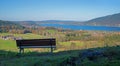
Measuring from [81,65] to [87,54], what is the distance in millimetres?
1239

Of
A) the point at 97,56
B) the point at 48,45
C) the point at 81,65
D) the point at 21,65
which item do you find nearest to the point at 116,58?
the point at 97,56

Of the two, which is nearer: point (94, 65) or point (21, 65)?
point (94, 65)

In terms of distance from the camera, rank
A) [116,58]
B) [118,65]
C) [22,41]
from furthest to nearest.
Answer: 1. [22,41]
2. [116,58]
3. [118,65]

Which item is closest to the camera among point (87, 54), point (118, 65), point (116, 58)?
point (118, 65)

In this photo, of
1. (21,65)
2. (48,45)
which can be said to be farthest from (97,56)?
(48,45)

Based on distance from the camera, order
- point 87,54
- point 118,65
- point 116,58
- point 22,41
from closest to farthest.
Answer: point 118,65 < point 116,58 < point 87,54 < point 22,41

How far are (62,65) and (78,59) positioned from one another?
1.67ft

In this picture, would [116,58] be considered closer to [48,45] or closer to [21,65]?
[21,65]

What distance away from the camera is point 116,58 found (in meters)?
7.43

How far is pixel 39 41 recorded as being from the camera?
14.2 metres

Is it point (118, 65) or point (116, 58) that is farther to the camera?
point (116, 58)

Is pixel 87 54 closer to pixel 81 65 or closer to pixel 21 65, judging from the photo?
pixel 81 65

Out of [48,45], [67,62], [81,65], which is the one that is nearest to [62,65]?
[67,62]

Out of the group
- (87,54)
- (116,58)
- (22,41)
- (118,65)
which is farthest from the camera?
(22,41)
